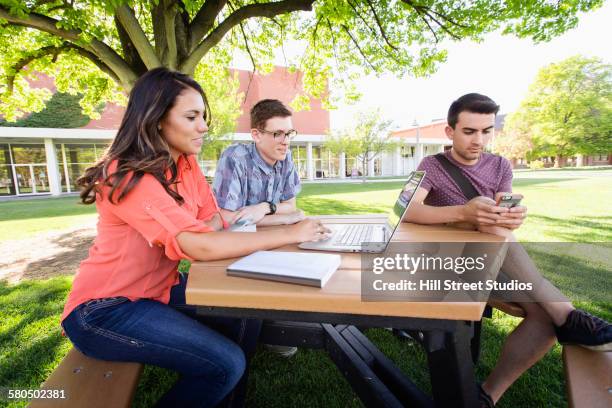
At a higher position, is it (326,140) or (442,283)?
(326,140)

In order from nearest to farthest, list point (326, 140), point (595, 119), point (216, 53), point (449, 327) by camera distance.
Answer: point (449, 327) → point (216, 53) → point (326, 140) → point (595, 119)

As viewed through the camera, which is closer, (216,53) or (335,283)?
(335,283)

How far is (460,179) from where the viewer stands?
2.01 m

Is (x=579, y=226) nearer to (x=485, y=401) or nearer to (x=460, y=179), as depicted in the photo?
(x=460, y=179)

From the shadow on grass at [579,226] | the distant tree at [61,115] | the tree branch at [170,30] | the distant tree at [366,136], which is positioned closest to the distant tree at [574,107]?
the distant tree at [366,136]

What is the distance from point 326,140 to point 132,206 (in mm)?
23806

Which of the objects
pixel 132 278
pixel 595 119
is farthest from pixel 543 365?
pixel 595 119

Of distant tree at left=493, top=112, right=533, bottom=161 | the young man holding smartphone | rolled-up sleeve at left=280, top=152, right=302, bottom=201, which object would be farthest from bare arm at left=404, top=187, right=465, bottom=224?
distant tree at left=493, top=112, right=533, bottom=161

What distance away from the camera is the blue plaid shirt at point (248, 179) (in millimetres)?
2180

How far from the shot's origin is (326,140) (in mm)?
24297

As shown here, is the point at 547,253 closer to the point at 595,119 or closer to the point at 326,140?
the point at 326,140

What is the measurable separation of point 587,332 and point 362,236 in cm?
98

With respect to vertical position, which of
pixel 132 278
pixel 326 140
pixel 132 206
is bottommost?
pixel 132 278

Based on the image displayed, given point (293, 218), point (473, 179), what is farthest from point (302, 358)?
point (473, 179)
